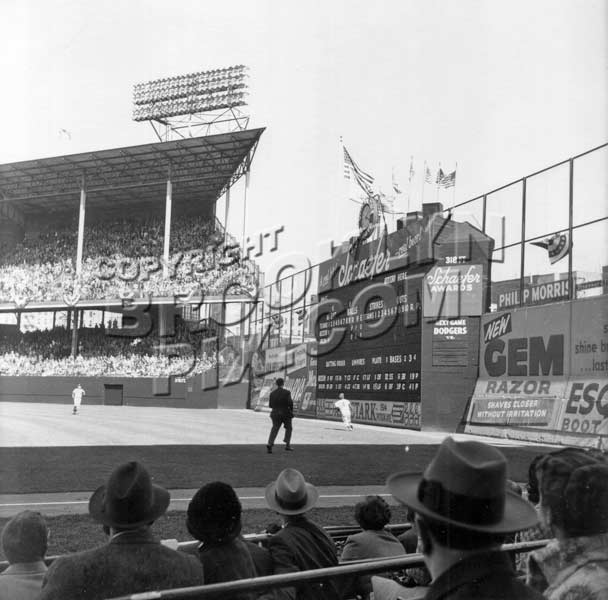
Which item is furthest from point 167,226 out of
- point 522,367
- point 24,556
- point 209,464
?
point 24,556

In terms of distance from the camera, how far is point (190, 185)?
48188 mm

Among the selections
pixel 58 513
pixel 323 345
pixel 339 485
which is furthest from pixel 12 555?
pixel 323 345

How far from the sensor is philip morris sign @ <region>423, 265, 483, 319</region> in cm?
2327

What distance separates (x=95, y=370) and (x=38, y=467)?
33226mm

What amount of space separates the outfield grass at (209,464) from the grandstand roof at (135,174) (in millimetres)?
28215

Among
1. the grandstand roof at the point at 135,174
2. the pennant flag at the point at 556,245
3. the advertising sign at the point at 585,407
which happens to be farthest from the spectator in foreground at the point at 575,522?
the grandstand roof at the point at 135,174

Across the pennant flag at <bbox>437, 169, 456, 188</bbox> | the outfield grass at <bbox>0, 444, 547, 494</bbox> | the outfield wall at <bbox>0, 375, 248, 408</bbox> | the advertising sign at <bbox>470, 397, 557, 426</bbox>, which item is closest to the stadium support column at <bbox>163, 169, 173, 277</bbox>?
the outfield wall at <bbox>0, 375, 248, 408</bbox>

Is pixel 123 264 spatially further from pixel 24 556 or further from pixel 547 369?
pixel 24 556

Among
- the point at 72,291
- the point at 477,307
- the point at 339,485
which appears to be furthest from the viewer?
the point at 72,291

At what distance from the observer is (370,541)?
12.7 ft

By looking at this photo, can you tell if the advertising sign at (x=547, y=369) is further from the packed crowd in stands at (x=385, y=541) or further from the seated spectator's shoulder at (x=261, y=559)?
the seated spectator's shoulder at (x=261, y=559)

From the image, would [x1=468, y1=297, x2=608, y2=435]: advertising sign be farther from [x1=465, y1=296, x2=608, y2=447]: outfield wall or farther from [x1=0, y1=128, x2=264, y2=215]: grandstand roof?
[x1=0, y1=128, x2=264, y2=215]: grandstand roof

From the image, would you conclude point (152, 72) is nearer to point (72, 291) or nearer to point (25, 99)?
point (72, 291)

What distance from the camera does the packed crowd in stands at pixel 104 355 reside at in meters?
43.2
